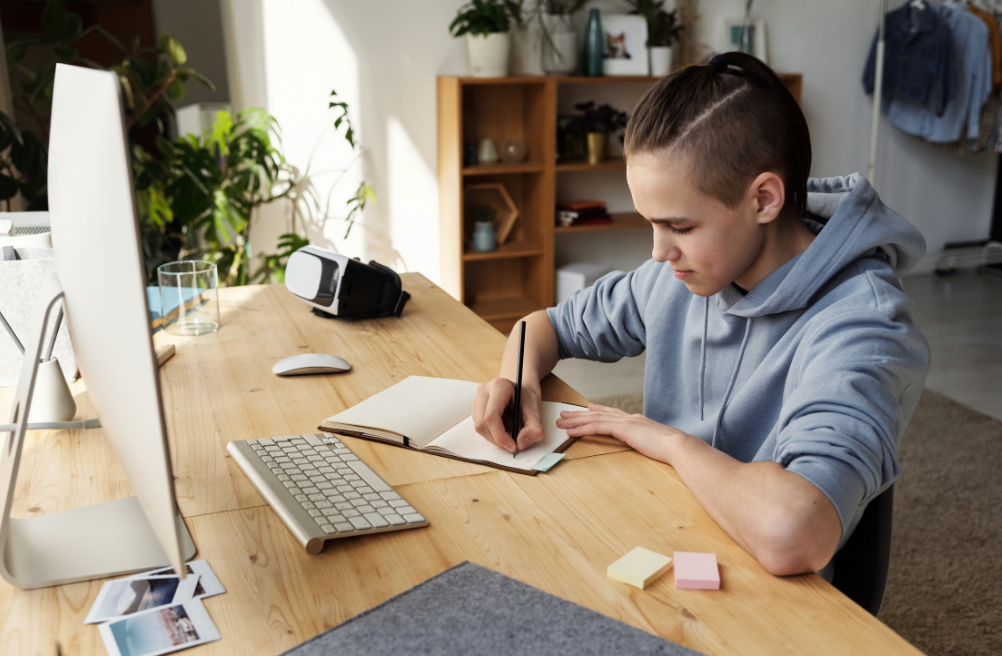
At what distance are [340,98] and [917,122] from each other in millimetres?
3162

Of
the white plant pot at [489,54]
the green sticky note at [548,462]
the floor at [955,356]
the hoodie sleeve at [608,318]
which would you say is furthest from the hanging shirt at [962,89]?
the green sticky note at [548,462]

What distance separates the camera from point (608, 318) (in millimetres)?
1462

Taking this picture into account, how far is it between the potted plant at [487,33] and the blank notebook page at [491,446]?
2792mm

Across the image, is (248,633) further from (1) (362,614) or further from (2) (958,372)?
(2) (958,372)

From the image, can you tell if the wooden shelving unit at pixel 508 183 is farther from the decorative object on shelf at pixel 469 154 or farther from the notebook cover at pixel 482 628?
the notebook cover at pixel 482 628

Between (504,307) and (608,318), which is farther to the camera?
(504,307)

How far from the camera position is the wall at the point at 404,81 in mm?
3582

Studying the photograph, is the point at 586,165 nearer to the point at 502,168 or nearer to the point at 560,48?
the point at 502,168

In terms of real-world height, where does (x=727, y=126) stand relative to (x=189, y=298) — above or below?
above

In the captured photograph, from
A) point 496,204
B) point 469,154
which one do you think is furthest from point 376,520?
point 496,204

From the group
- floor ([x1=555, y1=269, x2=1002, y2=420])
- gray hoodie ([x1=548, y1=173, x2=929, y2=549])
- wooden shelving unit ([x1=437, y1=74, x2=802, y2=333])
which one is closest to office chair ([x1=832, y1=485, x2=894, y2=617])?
gray hoodie ([x1=548, y1=173, x2=929, y2=549])

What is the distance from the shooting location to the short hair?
1.03m

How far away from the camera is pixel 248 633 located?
734mm

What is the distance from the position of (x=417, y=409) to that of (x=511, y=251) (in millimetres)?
2713
